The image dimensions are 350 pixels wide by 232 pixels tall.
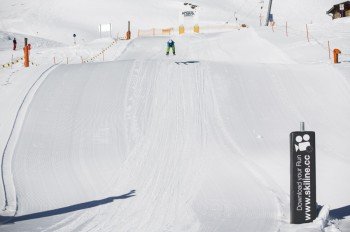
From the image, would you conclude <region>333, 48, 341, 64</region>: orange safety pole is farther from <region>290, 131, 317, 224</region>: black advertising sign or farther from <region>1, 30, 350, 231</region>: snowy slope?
<region>290, 131, 317, 224</region>: black advertising sign

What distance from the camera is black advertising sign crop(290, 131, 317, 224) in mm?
6875

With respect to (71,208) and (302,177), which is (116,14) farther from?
(302,177)

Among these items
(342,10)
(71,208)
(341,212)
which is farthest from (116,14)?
(341,212)

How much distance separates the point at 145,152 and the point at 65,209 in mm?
3910

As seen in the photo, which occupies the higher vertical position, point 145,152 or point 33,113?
point 33,113

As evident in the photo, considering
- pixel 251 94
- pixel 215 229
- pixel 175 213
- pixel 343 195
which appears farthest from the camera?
pixel 251 94

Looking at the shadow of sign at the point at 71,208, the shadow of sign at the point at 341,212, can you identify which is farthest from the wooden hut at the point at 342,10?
the shadow of sign at the point at 71,208

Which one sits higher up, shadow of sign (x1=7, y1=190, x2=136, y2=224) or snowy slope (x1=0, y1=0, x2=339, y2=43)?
snowy slope (x1=0, y1=0, x2=339, y2=43)

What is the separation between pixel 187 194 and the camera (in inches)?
357

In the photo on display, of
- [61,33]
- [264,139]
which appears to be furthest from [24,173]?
[61,33]

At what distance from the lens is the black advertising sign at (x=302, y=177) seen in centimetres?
688

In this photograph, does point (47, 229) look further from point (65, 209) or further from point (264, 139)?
point (264, 139)

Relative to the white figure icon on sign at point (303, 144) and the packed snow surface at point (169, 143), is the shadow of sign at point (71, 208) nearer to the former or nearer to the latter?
the packed snow surface at point (169, 143)

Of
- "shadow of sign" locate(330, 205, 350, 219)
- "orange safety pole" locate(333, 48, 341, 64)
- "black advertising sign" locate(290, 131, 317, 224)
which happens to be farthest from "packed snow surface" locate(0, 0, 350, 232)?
"orange safety pole" locate(333, 48, 341, 64)
